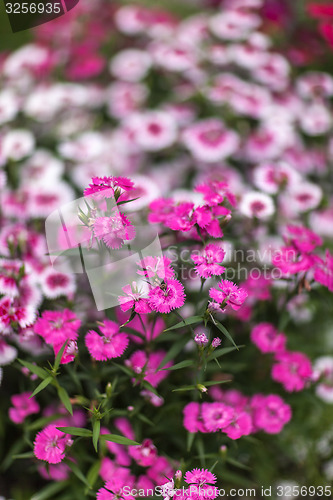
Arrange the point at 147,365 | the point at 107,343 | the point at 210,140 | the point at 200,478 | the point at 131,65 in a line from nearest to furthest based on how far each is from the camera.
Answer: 1. the point at 200,478
2. the point at 107,343
3. the point at 147,365
4. the point at 210,140
5. the point at 131,65

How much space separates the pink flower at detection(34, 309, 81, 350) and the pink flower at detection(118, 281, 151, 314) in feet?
0.63

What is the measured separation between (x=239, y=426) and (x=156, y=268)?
463 mm

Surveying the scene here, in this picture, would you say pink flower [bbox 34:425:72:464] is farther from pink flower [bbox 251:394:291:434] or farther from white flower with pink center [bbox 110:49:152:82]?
white flower with pink center [bbox 110:49:152:82]

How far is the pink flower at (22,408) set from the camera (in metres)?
1.31

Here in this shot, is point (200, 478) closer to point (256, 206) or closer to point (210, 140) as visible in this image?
point (256, 206)

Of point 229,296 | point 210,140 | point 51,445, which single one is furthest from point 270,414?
point 210,140

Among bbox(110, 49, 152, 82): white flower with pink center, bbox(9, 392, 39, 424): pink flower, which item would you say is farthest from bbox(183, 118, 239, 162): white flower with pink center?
bbox(9, 392, 39, 424): pink flower

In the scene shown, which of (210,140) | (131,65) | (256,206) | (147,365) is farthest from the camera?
(131,65)

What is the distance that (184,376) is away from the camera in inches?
57.2

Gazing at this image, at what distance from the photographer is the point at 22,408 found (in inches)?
51.9

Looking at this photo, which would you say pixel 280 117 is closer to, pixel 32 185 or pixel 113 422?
pixel 32 185

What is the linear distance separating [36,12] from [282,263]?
1.25 m

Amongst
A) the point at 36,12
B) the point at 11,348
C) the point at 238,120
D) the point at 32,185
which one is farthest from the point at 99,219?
the point at 238,120

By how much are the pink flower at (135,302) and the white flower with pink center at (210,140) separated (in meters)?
0.93
